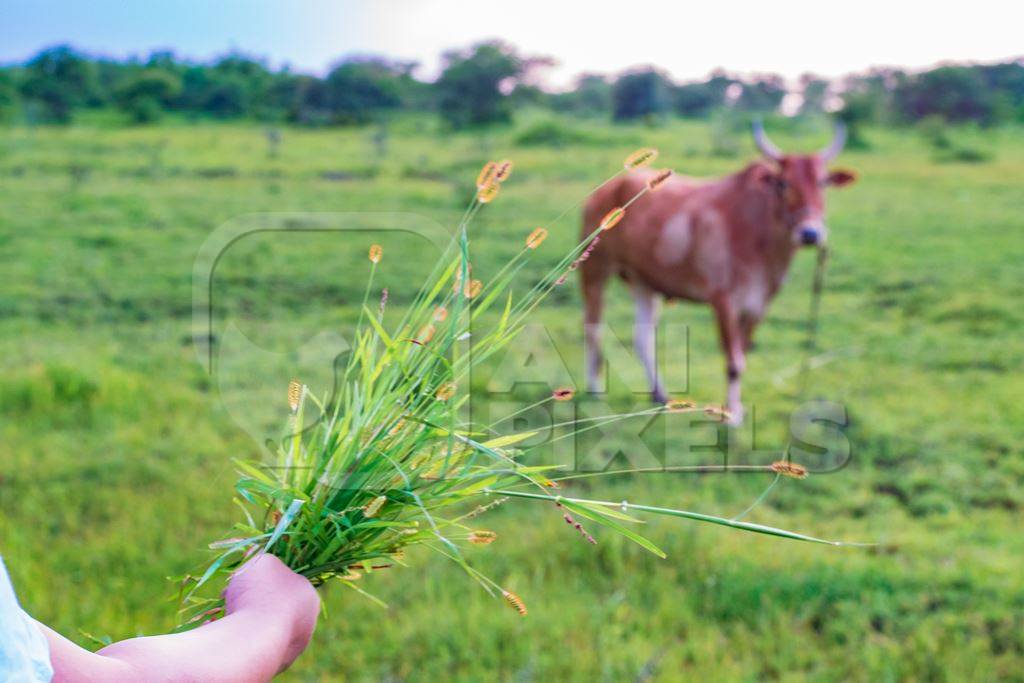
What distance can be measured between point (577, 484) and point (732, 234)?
1726 millimetres

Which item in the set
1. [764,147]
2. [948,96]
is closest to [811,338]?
[764,147]

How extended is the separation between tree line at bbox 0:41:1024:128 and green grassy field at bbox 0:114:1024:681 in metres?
13.1

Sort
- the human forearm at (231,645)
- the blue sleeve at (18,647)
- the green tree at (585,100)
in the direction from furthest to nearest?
the green tree at (585,100) < the human forearm at (231,645) < the blue sleeve at (18,647)

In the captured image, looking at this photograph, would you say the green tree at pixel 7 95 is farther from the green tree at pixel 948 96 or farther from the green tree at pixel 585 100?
the green tree at pixel 948 96

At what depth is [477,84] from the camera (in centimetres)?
2773

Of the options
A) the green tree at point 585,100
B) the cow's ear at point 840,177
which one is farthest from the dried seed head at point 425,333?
the green tree at point 585,100

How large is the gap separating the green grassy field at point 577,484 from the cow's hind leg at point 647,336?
0.17 meters

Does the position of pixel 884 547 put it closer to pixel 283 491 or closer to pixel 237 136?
pixel 283 491

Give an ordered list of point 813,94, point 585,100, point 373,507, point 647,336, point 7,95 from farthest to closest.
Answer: point 585,100, point 813,94, point 7,95, point 647,336, point 373,507

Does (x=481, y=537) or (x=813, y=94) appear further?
(x=813, y=94)

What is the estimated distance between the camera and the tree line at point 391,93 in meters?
23.9

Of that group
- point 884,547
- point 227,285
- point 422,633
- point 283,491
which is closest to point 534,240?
point 283,491

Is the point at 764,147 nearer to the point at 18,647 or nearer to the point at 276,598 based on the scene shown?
the point at 276,598

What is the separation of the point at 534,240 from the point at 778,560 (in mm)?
2877
